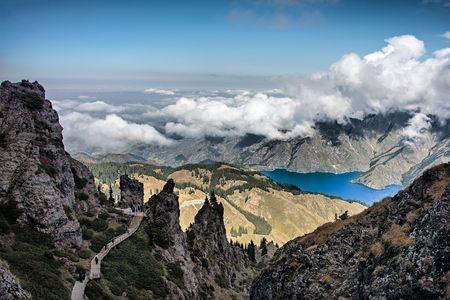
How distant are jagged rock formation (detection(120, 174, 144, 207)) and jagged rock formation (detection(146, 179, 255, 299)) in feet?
48.8

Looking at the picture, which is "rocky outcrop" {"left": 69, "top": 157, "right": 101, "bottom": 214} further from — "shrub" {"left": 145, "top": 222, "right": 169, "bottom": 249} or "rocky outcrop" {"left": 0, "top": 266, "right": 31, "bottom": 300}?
"rocky outcrop" {"left": 0, "top": 266, "right": 31, "bottom": 300}

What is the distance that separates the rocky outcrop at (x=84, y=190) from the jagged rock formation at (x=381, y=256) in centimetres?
4910

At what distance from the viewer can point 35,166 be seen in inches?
2931

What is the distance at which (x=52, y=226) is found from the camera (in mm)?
69250

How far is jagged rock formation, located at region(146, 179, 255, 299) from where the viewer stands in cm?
9400

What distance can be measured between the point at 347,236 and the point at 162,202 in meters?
61.2

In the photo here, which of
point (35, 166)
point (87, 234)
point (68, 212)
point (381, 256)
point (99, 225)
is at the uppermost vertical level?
point (35, 166)

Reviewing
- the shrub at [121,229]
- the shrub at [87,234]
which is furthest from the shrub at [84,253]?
the shrub at [121,229]

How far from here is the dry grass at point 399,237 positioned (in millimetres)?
38969

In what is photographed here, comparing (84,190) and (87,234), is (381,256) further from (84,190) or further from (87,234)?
(84,190)

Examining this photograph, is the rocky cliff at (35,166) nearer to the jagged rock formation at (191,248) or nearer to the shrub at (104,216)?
the shrub at (104,216)

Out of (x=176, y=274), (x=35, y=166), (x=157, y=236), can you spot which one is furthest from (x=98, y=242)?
(x=157, y=236)

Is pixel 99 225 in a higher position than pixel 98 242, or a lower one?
lower

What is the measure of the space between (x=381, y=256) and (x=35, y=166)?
60993mm
